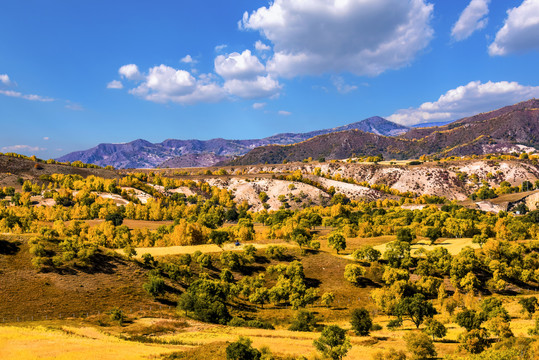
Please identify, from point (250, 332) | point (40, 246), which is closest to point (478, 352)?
point (250, 332)

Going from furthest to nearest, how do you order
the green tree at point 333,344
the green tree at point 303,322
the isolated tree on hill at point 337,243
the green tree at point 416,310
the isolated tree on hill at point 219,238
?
the isolated tree on hill at point 219,238, the isolated tree on hill at point 337,243, the green tree at point 303,322, the green tree at point 416,310, the green tree at point 333,344

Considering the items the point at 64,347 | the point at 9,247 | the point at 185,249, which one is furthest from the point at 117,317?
the point at 9,247

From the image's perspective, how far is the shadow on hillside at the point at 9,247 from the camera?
91069 mm

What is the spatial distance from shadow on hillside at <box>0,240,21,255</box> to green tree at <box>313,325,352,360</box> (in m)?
86.2

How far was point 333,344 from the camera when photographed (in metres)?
48.4

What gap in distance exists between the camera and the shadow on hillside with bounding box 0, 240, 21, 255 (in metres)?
91.1

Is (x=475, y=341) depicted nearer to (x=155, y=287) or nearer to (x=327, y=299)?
(x=327, y=299)

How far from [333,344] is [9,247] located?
3598 inches

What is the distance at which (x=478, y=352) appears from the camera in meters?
48.3

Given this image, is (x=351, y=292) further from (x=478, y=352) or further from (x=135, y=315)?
(x=135, y=315)

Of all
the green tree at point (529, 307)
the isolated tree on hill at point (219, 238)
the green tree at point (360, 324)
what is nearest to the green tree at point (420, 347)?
the green tree at point (360, 324)

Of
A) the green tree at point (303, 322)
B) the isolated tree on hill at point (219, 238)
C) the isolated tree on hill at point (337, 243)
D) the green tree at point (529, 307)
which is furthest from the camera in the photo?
the isolated tree on hill at point (219, 238)

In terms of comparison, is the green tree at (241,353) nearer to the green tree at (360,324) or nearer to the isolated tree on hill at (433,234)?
the green tree at (360,324)

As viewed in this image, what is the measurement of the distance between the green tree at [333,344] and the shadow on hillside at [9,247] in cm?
8617
